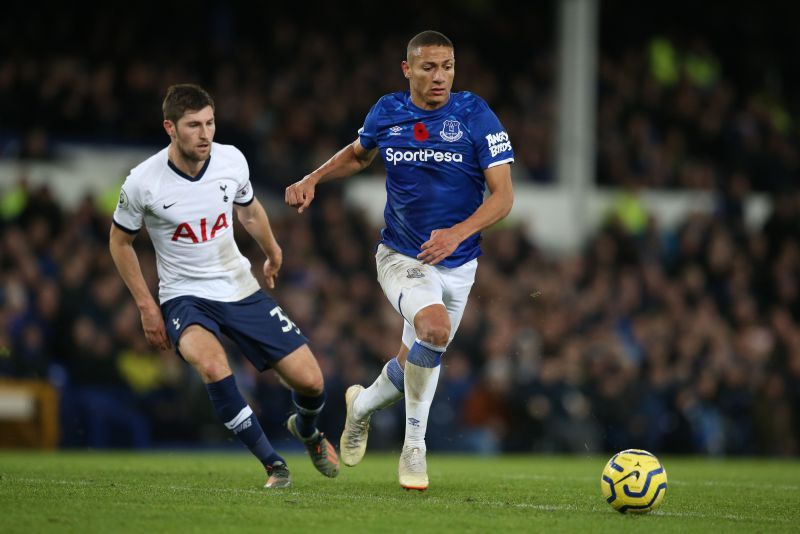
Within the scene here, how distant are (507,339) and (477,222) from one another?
29.1ft

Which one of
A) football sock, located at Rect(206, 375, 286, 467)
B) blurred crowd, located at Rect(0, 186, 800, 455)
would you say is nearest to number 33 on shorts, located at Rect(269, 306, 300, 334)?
football sock, located at Rect(206, 375, 286, 467)

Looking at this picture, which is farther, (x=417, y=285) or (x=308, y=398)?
(x=308, y=398)

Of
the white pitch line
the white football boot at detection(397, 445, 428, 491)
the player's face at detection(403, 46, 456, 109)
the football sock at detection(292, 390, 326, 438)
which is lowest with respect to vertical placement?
the white pitch line

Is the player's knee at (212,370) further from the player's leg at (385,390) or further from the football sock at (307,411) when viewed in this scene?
the player's leg at (385,390)

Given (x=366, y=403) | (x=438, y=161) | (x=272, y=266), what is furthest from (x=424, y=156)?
A: (x=366, y=403)

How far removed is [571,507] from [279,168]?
1119cm

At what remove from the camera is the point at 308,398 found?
7984 millimetres

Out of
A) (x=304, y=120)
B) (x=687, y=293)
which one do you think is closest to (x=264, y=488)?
(x=304, y=120)

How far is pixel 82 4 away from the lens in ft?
61.8

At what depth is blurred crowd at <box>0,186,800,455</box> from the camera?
567 inches

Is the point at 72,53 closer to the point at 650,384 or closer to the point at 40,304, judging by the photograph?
the point at 40,304

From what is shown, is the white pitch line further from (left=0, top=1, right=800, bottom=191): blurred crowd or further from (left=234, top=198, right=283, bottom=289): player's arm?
(left=0, top=1, right=800, bottom=191): blurred crowd

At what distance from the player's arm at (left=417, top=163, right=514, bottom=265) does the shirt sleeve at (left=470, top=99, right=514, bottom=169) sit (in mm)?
53

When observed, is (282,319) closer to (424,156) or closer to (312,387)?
(312,387)
